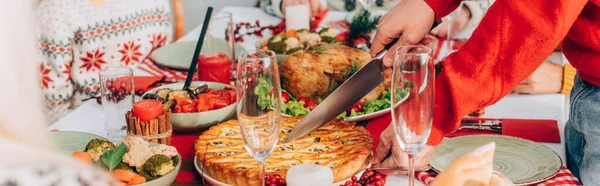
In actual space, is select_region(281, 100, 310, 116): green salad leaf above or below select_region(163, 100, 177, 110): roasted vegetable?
below

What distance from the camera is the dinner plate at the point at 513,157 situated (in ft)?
4.77

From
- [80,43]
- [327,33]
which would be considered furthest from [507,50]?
[80,43]

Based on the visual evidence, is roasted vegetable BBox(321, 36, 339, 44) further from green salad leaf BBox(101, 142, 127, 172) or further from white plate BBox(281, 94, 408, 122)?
green salad leaf BBox(101, 142, 127, 172)

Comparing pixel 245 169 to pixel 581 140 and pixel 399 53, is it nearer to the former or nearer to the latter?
pixel 399 53

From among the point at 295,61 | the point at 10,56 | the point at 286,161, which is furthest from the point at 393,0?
the point at 10,56

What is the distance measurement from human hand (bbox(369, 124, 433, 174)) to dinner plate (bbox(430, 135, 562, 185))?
3 cm

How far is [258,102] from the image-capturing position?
1.23 metres

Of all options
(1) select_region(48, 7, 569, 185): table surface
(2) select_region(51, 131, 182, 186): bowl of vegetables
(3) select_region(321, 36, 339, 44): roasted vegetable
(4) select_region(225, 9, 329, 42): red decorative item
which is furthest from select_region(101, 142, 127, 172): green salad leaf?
(4) select_region(225, 9, 329, 42): red decorative item

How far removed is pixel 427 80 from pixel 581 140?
523 millimetres

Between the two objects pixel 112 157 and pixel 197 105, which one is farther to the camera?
pixel 197 105

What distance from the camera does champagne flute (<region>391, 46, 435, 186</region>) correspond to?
121cm

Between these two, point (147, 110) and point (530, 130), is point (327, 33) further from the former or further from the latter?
point (147, 110)

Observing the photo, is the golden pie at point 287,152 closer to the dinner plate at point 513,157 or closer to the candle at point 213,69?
the dinner plate at point 513,157

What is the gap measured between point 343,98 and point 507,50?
343 mm
